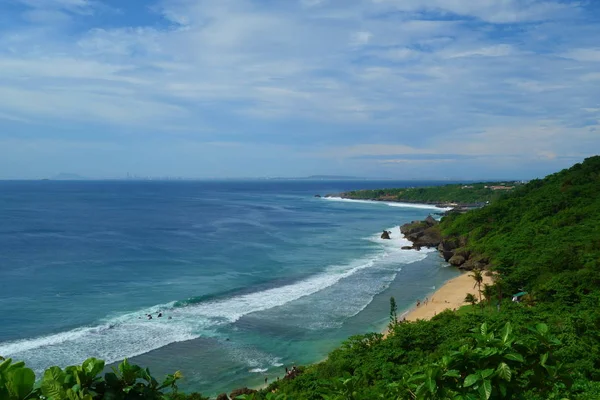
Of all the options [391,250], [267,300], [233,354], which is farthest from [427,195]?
[233,354]

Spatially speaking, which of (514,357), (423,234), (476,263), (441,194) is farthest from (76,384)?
(441,194)

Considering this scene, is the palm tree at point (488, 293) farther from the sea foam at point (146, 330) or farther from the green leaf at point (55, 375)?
A: the green leaf at point (55, 375)

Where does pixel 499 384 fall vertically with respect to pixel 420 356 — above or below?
above

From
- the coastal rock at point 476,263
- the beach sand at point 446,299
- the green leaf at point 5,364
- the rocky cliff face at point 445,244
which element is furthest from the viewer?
the rocky cliff face at point 445,244

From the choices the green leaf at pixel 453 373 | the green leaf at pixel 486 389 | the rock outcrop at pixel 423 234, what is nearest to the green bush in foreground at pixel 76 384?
the green leaf at pixel 453 373

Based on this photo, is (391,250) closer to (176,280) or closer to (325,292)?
(325,292)

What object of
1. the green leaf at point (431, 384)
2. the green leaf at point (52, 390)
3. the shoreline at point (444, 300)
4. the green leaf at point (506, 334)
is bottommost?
the shoreline at point (444, 300)

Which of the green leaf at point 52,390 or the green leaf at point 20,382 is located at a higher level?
the green leaf at point 20,382
